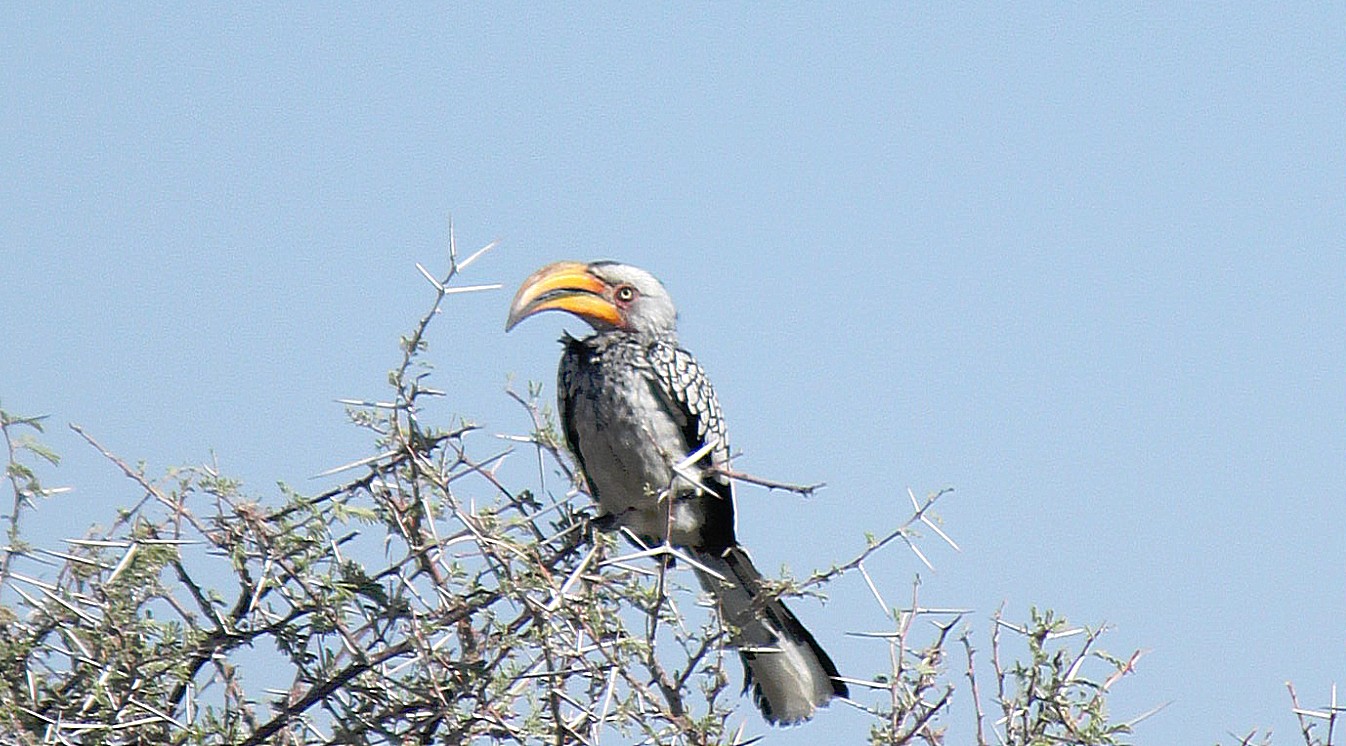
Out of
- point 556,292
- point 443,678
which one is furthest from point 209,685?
point 556,292

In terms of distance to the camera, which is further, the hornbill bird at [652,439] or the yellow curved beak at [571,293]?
the yellow curved beak at [571,293]

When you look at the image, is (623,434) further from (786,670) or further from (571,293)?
(786,670)

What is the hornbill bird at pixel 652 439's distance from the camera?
187 inches

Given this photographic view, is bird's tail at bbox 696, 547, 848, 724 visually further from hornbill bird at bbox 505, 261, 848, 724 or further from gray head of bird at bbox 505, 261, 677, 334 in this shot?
gray head of bird at bbox 505, 261, 677, 334

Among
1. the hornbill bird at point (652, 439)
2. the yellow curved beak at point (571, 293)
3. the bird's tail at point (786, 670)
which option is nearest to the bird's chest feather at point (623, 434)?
the hornbill bird at point (652, 439)

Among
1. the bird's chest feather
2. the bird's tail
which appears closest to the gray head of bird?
the bird's chest feather

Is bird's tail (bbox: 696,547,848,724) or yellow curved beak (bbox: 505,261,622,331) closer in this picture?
bird's tail (bbox: 696,547,848,724)

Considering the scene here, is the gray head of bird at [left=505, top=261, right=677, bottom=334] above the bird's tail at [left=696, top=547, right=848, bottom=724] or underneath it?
above

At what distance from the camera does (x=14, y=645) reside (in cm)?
336

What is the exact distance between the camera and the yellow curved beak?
16.4 feet

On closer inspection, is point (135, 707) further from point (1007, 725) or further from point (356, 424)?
point (1007, 725)

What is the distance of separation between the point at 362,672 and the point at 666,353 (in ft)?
6.80

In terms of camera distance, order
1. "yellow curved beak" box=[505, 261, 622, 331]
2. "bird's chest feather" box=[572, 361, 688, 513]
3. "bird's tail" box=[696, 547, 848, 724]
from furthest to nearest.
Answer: "yellow curved beak" box=[505, 261, 622, 331], "bird's chest feather" box=[572, 361, 688, 513], "bird's tail" box=[696, 547, 848, 724]

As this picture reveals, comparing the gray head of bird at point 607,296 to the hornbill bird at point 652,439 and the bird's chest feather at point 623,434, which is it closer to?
the hornbill bird at point 652,439
